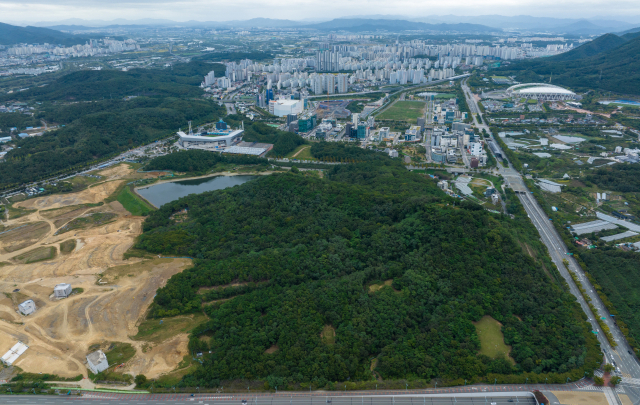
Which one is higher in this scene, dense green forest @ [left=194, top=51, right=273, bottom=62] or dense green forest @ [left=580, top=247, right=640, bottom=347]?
dense green forest @ [left=194, top=51, right=273, bottom=62]

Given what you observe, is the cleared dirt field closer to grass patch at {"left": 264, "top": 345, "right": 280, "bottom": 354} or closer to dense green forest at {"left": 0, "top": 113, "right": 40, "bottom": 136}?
grass patch at {"left": 264, "top": 345, "right": 280, "bottom": 354}

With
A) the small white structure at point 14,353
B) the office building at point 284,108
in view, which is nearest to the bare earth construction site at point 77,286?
the small white structure at point 14,353

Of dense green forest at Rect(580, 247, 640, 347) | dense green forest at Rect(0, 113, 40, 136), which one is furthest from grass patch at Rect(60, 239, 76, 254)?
dense green forest at Rect(0, 113, 40, 136)

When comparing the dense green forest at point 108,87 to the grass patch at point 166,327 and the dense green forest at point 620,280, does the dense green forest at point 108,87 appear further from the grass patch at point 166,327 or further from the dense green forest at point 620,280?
the dense green forest at point 620,280

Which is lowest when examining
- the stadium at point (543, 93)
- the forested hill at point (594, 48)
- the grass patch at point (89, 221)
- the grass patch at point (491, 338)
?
the grass patch at point (89, 221)

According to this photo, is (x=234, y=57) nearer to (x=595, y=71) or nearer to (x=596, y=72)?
(x=595, y=71)

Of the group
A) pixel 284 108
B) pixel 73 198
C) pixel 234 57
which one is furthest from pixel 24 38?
pixel 73 198
